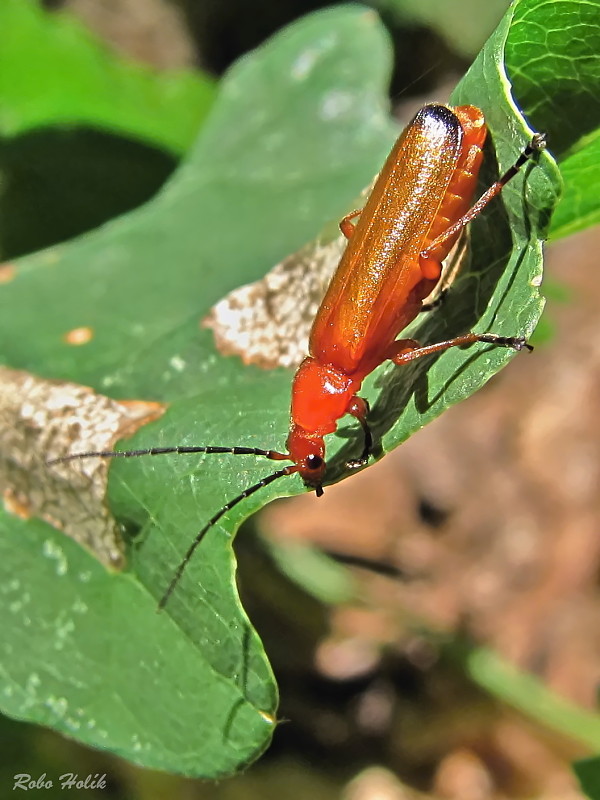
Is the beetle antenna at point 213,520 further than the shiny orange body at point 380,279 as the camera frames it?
No

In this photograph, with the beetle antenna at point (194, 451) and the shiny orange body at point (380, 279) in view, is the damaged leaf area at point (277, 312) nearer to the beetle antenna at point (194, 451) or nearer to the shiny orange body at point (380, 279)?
the shiny orange body at point (380, 279)

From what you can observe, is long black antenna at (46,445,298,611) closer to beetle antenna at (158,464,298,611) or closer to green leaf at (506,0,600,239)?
beetle antenna at (158,464,298,611)

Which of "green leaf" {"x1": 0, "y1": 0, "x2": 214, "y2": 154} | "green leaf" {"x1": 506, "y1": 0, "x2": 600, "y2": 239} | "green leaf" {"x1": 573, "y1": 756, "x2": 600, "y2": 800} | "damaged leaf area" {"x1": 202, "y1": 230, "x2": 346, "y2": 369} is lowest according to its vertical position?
"green leaf" {"x1": 573, "y1": 756, "x2": 600, "y2": 800}

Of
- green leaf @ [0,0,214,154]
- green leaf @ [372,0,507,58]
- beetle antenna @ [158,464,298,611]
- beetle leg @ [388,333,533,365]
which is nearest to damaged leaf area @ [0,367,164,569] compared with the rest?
beetle antenna @ [158,464,298,611]

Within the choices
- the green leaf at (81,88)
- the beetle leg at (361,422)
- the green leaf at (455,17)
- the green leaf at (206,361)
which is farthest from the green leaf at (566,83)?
the green leaf at (455,17)

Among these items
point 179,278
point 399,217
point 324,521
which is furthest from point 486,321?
point 324,521

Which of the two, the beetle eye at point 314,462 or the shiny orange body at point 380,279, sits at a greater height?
the shiny orange body at point 380,279
